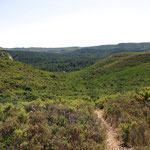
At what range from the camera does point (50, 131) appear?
6.66 meters

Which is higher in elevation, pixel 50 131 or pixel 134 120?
pixel 50 131

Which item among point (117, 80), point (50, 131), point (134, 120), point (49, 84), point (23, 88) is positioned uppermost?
point (50, 131)

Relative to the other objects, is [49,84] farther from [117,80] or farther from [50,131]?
[50,131]

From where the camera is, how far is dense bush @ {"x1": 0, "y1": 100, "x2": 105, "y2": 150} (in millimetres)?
5859

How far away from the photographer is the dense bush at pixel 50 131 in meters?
5.86

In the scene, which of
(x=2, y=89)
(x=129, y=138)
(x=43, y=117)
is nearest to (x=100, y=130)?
(x=129, y=138)

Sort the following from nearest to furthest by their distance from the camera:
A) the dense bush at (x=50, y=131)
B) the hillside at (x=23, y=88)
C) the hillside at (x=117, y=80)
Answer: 1. the dense bush at (x=50, y=131)
2. the hillside at (x=23, y=88)
3. the hillside at (x=117, y=80)

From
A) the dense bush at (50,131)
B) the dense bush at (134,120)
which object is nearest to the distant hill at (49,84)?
the dense bush at (50,131)

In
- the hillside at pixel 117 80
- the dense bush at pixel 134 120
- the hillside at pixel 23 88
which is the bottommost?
the hillside at pixel 117 80

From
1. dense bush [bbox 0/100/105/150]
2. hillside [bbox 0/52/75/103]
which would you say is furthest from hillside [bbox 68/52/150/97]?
dense bush [bbox 0/100/105/150]

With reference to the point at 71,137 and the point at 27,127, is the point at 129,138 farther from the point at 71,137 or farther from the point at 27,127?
the point at 27,127

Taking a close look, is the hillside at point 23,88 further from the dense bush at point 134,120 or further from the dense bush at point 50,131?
the dense bush at point 134,120

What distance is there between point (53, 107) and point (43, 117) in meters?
1.81

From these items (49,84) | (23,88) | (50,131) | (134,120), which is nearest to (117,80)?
(49,84)
